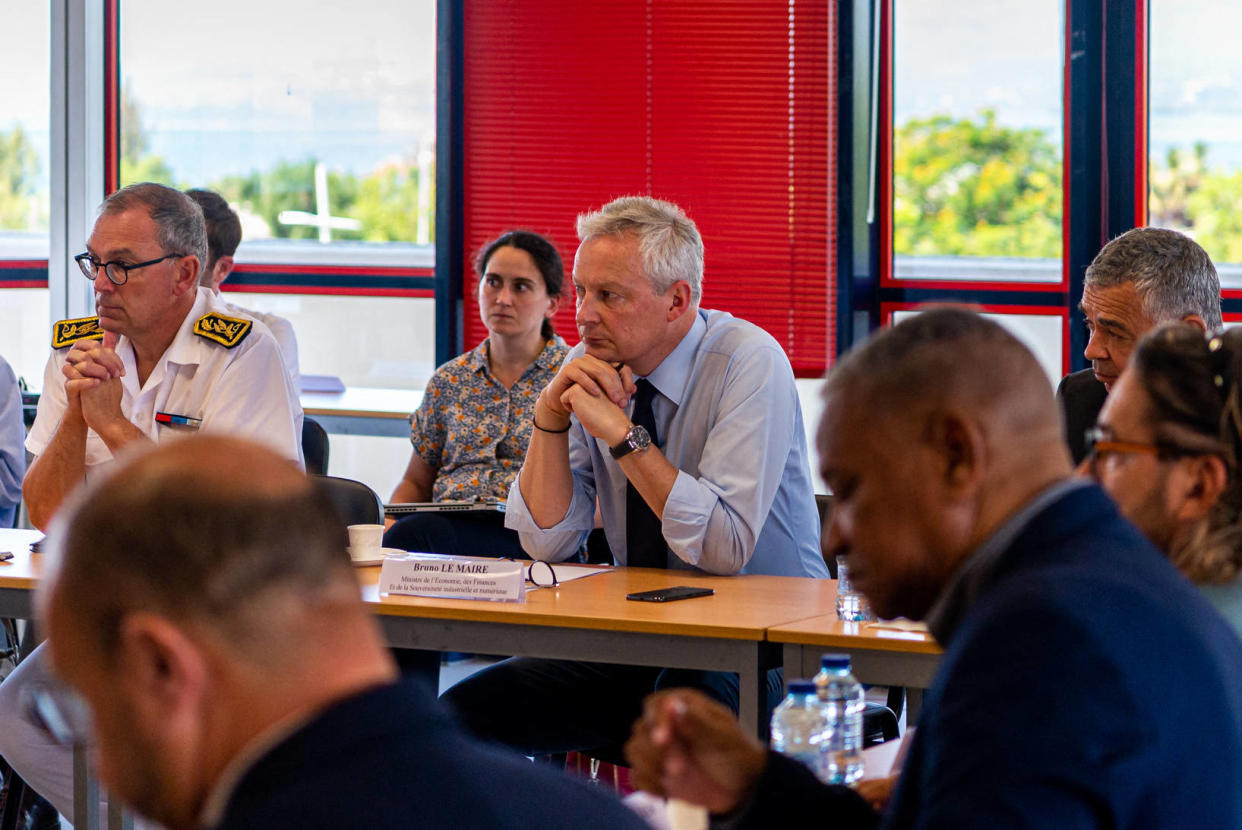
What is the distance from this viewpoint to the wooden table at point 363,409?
18.4 feet

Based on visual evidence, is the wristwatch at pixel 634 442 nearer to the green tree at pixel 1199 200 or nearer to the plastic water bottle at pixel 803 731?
the plastic water bottle at pixel 803 731

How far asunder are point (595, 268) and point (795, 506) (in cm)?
70

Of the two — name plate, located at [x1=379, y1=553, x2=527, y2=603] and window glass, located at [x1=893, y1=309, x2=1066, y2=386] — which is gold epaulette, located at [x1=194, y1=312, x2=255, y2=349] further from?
window glass, located at [x1=893, y1=309, x2=1066, y2=386]

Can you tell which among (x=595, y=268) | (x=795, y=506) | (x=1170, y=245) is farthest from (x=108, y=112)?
(x=1170, y=245)

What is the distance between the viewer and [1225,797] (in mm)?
1074

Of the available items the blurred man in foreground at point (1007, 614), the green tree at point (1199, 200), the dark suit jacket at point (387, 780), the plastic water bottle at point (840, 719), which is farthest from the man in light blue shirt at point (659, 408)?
the green tree at point (1199, 200)

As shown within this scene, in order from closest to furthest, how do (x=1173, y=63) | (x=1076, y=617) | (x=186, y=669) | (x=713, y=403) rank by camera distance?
(x=186, y=669) < (x=1076, y=617) < (x=713, y=403) < (x=1173, y=63)

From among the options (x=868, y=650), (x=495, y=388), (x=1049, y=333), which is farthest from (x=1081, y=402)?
(x=1049, y=333)

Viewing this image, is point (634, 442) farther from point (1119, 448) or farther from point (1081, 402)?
point (1119, 448)

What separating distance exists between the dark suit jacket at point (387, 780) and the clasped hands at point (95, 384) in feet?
7.87

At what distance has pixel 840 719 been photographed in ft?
6.38

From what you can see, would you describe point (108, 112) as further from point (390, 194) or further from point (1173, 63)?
point (1173, 63)

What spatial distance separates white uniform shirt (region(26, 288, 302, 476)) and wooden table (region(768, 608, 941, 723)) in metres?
1.36

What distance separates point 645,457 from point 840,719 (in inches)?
40.6
